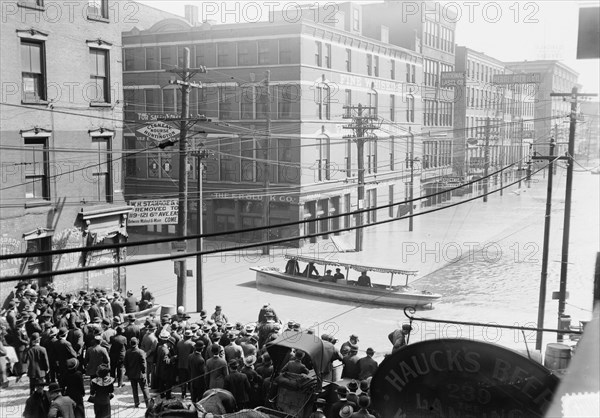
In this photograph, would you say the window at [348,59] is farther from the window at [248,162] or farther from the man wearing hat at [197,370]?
the man wearing hat at [197,370]

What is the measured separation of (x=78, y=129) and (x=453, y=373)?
20.9 meters

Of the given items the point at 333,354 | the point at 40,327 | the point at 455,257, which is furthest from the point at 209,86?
the point at 333,354

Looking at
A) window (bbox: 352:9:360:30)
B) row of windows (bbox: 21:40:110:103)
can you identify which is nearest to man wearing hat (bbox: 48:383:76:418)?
row of windows (bbox: 21:40:110:103)

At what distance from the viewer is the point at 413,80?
47.7m

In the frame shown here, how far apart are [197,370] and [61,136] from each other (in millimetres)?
13361

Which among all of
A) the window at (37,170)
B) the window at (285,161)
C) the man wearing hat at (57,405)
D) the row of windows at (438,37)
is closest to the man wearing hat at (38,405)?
the man wearing hat at (57,405)

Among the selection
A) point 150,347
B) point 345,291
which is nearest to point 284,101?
point 345,291

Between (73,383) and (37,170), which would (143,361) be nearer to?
(73,383)

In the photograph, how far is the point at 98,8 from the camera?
23625 mm

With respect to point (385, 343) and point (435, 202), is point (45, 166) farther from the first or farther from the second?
point (435, 202)

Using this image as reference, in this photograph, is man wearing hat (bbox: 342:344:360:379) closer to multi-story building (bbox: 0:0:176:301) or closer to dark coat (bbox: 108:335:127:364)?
dark coat (bbox: 108:335:127:364)

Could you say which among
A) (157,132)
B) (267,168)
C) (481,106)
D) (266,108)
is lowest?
(267,168)

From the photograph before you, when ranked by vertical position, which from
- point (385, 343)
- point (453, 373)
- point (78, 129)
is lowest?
point (385, 343)

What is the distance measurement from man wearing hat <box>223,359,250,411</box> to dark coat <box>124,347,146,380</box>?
6.71 ft
